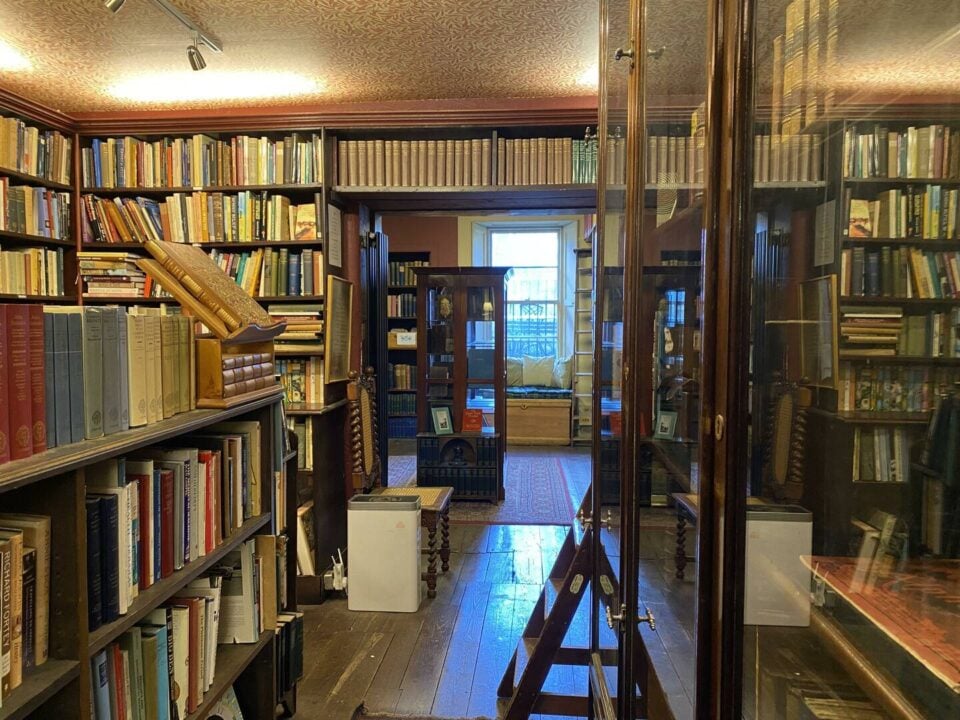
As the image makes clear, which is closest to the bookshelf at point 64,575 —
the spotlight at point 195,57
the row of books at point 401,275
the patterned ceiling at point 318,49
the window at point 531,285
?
the patterned ceiling at point 318,49

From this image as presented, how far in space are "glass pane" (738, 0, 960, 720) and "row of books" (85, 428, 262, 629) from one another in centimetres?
113

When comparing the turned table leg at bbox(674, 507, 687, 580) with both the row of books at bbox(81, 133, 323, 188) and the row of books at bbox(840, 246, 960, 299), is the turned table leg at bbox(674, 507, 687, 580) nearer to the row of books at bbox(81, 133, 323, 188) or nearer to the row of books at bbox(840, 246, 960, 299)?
the row of books at bbox(840, 246, 960, 299)

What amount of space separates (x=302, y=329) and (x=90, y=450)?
2304 millimetres

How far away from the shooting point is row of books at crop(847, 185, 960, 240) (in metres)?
0.37

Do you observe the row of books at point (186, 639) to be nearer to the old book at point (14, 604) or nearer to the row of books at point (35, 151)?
the old book at point (14, 604)

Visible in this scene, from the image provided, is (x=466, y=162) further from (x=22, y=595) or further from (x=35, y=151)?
(x=22, y=595)

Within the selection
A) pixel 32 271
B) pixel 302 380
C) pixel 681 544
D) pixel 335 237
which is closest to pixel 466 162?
pixel 335 237

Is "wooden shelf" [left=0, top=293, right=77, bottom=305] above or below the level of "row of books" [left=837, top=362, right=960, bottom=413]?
above

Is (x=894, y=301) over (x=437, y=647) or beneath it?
over

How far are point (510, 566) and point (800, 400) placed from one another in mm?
3423

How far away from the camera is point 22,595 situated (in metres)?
1.00

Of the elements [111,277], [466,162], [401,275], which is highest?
[466,162]

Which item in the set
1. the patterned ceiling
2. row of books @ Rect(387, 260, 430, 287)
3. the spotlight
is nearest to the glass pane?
the patterned ceiling

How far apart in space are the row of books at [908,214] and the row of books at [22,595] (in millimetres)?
1191
